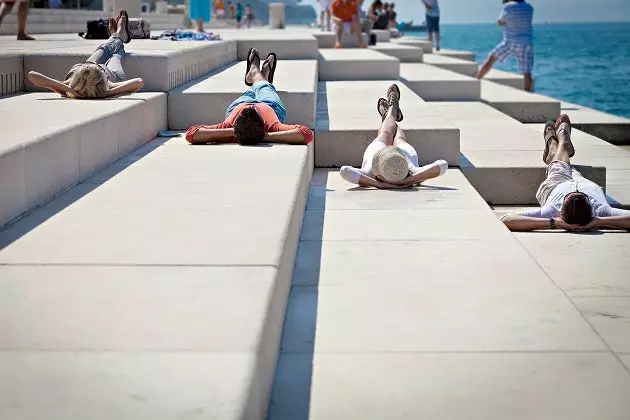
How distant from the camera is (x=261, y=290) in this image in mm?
3658

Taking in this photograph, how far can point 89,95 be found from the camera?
7.59 m

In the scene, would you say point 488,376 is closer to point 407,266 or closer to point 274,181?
point 407,266

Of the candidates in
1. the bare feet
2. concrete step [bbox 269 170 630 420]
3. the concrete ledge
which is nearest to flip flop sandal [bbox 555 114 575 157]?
concrete step [bbox 269 170 630 420]

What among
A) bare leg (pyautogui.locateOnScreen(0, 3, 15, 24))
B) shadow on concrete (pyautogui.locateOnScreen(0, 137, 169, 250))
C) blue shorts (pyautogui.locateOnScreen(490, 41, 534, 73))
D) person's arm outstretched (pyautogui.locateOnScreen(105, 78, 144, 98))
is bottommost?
shadow on concrete (pyautogui.locateOnScreen(0, 137, 169, 250))

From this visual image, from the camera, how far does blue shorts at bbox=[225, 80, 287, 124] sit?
782 cm

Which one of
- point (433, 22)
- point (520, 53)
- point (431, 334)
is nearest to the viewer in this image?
point (431, 334)

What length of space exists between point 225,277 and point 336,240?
2.11 metres

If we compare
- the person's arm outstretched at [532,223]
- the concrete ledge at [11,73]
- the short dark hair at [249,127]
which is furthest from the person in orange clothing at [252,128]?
the concrete ledge at [11,73]

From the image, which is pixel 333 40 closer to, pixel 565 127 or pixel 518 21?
pixel 518 21

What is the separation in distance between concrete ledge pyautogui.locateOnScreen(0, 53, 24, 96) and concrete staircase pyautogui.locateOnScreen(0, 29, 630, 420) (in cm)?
5

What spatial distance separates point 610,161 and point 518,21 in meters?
6.29

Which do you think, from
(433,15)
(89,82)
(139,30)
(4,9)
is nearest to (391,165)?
(89,82)

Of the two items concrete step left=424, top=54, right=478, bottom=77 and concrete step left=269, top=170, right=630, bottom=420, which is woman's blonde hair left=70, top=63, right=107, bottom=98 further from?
concrete step left=424, top=54, right=478, bottom=77

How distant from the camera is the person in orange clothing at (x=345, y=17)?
1820 centimetres
